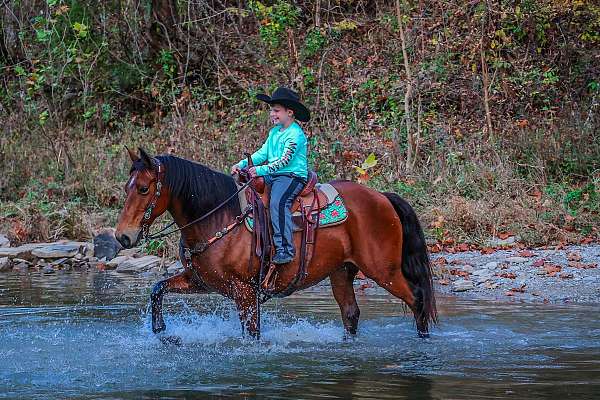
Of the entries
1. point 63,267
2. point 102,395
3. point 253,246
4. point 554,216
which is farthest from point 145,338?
point 554,216

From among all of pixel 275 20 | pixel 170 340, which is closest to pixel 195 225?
pixel 170 340

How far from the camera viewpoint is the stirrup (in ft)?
28.2

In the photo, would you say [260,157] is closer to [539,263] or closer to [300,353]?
[300,353]

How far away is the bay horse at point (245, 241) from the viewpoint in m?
8.17

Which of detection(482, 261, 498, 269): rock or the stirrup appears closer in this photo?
the stirrup

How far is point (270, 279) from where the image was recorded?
8.66 meters

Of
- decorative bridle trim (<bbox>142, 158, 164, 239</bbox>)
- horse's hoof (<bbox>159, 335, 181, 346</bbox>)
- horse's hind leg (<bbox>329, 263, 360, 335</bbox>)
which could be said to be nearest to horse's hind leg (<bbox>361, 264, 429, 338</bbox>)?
horse's hind leg (<bbox>329, 263, 360, 335</bbox>)

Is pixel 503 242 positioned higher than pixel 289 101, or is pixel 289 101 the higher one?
pixel 289 101

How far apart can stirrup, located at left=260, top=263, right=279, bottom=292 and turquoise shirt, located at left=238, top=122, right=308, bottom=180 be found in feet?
2.82

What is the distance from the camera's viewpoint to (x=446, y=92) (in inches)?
A: 824

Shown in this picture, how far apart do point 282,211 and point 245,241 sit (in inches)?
17.0

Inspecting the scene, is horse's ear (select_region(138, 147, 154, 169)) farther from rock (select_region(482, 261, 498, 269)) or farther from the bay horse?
rock (select_region(482, 261, 498, 269))

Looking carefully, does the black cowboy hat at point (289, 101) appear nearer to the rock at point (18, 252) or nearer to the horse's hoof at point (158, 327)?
the horse's hoof at point (158, 327)

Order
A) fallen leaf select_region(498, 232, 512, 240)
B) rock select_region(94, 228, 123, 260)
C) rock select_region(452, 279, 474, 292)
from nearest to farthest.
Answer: rock select_region(452, 279, 474, 292) → fallen leaf select_region(498, 232, 512, 240) → rock select_region(94, 228, 123, 260)
